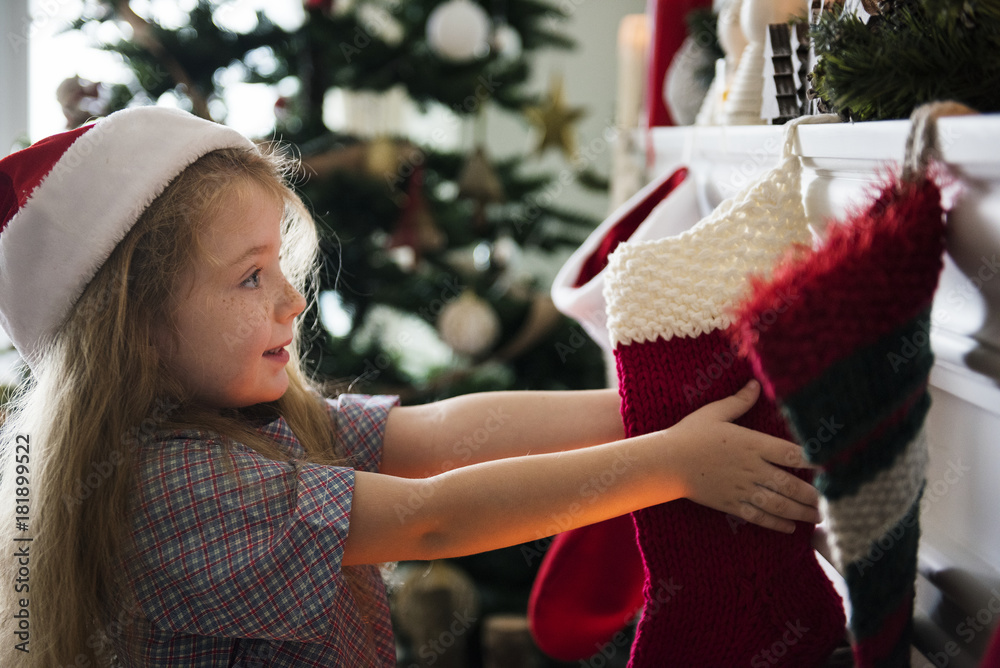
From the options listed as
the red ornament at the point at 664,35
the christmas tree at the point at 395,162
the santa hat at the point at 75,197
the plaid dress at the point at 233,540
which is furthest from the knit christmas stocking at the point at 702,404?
the christmas tree at the point at 395,162

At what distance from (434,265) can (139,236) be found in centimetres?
88

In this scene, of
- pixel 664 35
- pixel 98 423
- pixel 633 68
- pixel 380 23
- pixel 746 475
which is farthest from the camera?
pixel 633 68

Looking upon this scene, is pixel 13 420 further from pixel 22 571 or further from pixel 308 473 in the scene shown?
pixel 308 473

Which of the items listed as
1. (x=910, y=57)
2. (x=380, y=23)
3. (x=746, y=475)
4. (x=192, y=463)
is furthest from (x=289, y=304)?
(x=380, y=23)

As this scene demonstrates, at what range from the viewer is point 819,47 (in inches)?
20.8

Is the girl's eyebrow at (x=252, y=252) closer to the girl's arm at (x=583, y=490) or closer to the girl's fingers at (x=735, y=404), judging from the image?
the girl's arm at (x=583, y=490)

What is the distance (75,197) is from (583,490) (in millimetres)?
490

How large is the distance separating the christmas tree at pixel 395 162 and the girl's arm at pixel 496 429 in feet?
1.53

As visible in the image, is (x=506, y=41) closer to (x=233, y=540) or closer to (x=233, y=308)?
(x=233, y=308)

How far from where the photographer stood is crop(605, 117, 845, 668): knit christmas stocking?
59cm

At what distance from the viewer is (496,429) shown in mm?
773

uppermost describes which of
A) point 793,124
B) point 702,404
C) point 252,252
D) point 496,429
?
point 793,124

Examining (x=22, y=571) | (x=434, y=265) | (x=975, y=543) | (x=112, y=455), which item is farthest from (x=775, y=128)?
(x=434, y=265)

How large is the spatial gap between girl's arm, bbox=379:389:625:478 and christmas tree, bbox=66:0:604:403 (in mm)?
467
